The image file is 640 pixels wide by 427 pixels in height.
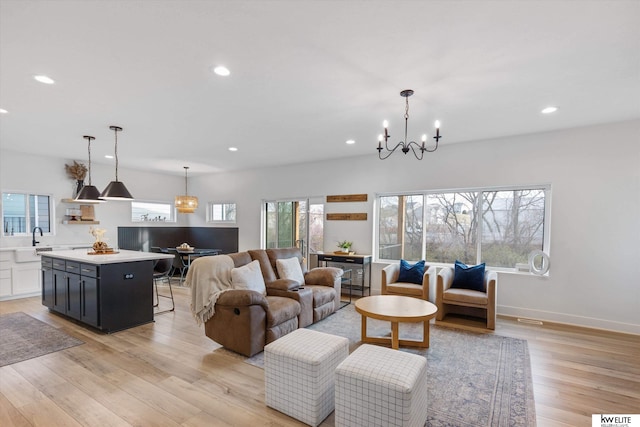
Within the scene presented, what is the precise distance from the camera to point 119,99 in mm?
3160

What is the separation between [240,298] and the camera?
3072mm

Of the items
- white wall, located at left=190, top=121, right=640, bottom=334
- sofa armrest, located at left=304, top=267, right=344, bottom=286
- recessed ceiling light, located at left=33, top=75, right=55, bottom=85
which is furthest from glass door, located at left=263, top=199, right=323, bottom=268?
recessed ceiling light, located at left=33, top=75, right=55, bottom=85

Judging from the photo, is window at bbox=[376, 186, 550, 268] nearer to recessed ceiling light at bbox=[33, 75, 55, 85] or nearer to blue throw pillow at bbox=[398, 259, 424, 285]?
blue throw pillow at bbox=[398, 259, 424, 285]

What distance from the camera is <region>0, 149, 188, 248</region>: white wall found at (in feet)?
18.1

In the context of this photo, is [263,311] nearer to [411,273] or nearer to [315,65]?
[315,65]

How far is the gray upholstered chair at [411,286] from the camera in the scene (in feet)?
14.1

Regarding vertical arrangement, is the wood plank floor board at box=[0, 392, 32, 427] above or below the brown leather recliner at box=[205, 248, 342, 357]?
below

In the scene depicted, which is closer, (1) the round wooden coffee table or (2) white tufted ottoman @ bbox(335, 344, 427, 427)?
(2) white tufted ottoman @ bbox(335, 344, 427, 427)

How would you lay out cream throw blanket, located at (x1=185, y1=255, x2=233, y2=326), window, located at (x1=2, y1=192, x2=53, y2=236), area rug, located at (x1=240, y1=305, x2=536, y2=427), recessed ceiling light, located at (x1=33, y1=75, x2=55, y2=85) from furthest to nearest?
window, located at (x1=2, y1=192, x2=53, y2=236), cream throw blanket, located at (x1=185, y1=255, x2=233, y2=326), recessed ceiling light, located at (x1=33, y1=75, x2=55, y2=85), area rug, located at (x1=240, y1=305, x2=536, y2=427)

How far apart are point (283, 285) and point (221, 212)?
4998mm

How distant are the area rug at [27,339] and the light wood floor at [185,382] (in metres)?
0.14

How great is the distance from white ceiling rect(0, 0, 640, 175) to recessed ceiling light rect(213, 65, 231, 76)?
67 mm

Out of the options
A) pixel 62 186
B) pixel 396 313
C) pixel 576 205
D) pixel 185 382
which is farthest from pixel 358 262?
pixel 62 186

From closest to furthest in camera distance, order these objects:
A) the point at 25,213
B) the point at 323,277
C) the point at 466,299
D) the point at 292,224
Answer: the point at 466,299, the point at 323,277, the point at 25,213, the point at 292,224
